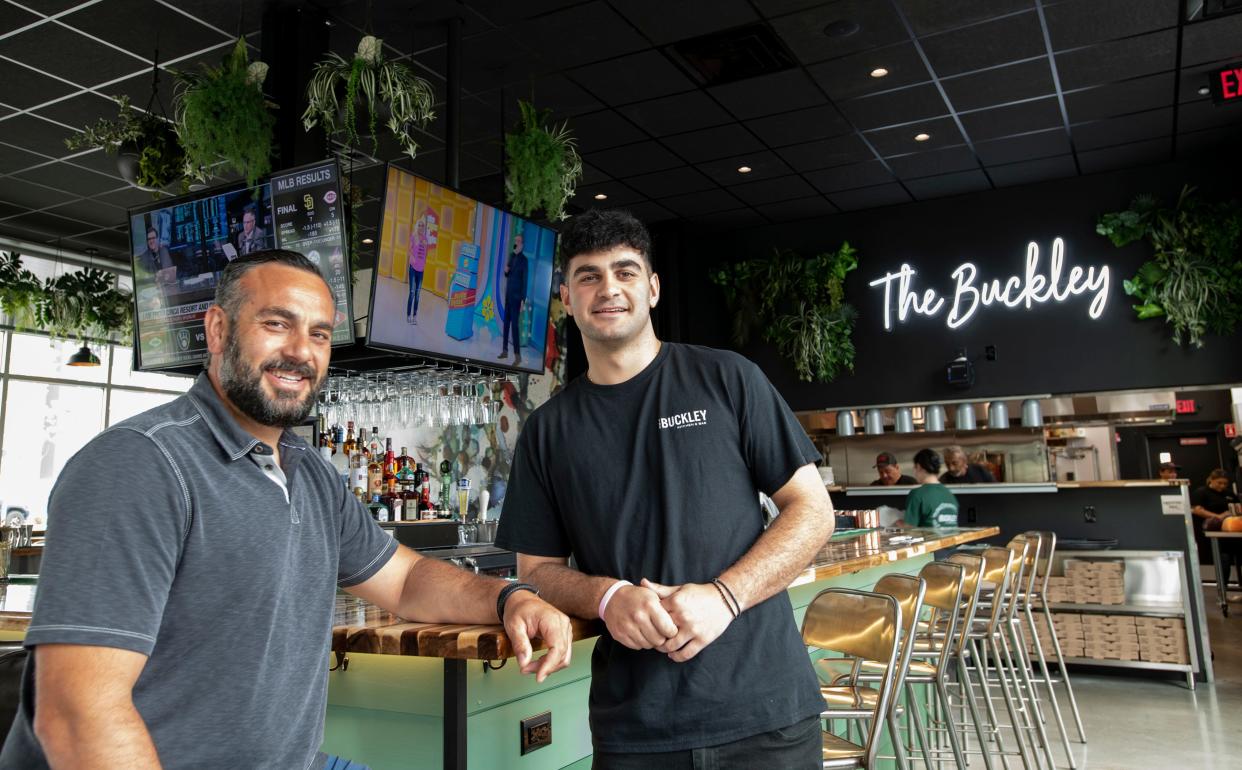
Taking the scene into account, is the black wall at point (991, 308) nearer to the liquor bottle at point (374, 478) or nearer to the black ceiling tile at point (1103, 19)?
the black ceiling tile at point (1103, 19)

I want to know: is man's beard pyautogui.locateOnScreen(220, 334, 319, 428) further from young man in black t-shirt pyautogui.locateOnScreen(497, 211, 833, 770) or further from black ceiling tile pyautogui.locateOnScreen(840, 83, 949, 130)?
black ceiling tile pyautogui.locateOnScreen(840, 83, 949, 130)

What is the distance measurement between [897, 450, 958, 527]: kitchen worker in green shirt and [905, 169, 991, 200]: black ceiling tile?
2.21 m

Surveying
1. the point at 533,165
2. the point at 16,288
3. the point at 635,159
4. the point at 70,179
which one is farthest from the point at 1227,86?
the point at 16,288

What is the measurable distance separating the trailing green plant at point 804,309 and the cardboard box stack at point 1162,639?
2.95 meters

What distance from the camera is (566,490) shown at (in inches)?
67.8

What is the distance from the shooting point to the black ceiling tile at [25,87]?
4990 mm

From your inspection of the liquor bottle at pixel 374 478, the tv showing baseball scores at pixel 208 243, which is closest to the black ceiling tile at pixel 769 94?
the tv showing baseball scores at pixel 208 243

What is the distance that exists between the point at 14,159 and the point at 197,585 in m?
6.59

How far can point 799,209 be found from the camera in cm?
765

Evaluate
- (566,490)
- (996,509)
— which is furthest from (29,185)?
(996,509)

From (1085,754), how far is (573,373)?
16.5 feet

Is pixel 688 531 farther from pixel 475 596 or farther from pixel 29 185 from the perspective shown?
pixel 29 185

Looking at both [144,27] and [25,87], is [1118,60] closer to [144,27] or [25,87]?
[144,27]

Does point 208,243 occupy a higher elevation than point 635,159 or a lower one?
lower
